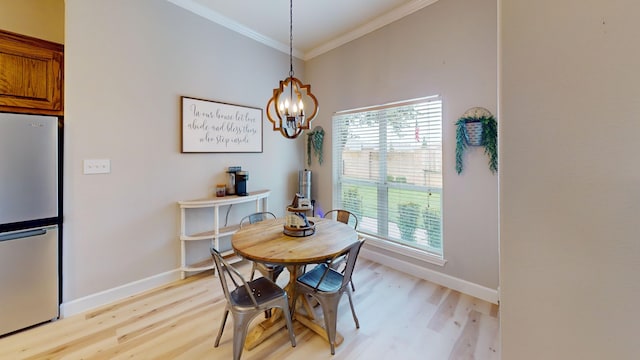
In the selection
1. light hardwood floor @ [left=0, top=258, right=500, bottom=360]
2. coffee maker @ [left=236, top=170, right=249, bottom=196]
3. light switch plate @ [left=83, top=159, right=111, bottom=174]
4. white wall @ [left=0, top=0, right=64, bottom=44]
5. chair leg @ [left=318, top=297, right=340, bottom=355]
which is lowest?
light hardwood floor @ [left=0, top=258, right=500, bottom=360]

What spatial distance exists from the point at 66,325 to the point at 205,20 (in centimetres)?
355

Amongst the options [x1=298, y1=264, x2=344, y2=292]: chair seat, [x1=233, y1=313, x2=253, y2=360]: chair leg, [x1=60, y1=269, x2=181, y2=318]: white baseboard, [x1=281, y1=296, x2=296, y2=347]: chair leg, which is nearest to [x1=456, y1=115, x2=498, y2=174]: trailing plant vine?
[x1=298, y1=264, x2=344, y2=292]: chair seat

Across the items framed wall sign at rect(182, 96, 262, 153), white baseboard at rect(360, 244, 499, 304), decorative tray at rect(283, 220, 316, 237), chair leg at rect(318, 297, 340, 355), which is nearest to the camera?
chair leg at rect(318, 297, 340, 355)

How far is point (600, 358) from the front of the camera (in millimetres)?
566

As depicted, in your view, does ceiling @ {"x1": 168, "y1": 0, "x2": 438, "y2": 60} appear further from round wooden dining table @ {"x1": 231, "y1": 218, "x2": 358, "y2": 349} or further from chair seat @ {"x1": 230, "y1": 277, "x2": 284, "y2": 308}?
chair seat @ {"x1": 230, "y1": 277, "x2": 284, "y2": 308}

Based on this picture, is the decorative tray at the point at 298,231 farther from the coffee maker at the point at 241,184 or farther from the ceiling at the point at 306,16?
the ceiling at the point at 306,16

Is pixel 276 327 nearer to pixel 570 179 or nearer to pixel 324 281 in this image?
pixel 324 281

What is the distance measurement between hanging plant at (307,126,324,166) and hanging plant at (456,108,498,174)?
2.10 metres

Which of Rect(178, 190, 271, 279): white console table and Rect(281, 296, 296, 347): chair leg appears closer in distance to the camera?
Rect(281, 296, 296, 347): chair leg

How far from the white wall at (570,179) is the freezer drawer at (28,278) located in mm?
3207

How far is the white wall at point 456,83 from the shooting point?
2379mm

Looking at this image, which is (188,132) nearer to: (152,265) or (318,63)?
(152,265)

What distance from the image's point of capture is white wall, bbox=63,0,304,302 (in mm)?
2217

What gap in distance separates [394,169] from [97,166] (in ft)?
10.9
